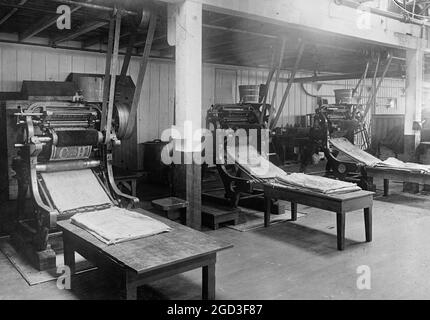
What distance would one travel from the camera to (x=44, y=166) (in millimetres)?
4332

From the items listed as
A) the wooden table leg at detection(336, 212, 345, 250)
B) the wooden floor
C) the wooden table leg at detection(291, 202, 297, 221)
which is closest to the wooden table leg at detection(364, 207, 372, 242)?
the wooden floor

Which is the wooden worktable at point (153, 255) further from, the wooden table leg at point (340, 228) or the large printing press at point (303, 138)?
the large printing press at point (303, 138)

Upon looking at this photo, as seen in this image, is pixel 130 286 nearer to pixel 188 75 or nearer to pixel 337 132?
pixel 188 75

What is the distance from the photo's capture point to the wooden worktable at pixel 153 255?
101 inches

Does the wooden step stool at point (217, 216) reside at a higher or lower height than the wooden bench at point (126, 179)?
lower

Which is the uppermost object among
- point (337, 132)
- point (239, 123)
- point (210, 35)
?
point (210, 35)

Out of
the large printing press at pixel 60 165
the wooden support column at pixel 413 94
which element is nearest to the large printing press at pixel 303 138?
the wooden support column at pixel 413 94

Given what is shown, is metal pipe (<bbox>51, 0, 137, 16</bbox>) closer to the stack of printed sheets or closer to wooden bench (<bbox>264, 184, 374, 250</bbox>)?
wooden bench (<bbox>264, 184, 374, 250</bbox>)

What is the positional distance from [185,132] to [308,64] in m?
7.75

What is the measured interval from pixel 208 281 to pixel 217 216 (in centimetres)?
214

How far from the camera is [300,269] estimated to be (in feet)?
12.3

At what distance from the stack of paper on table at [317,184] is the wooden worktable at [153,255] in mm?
1844

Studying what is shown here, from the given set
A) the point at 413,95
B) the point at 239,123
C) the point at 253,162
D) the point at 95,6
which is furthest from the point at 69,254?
the point at 413,95

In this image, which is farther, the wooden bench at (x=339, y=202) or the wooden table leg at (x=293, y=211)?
the wooden table leg at (x=293, y=211)
